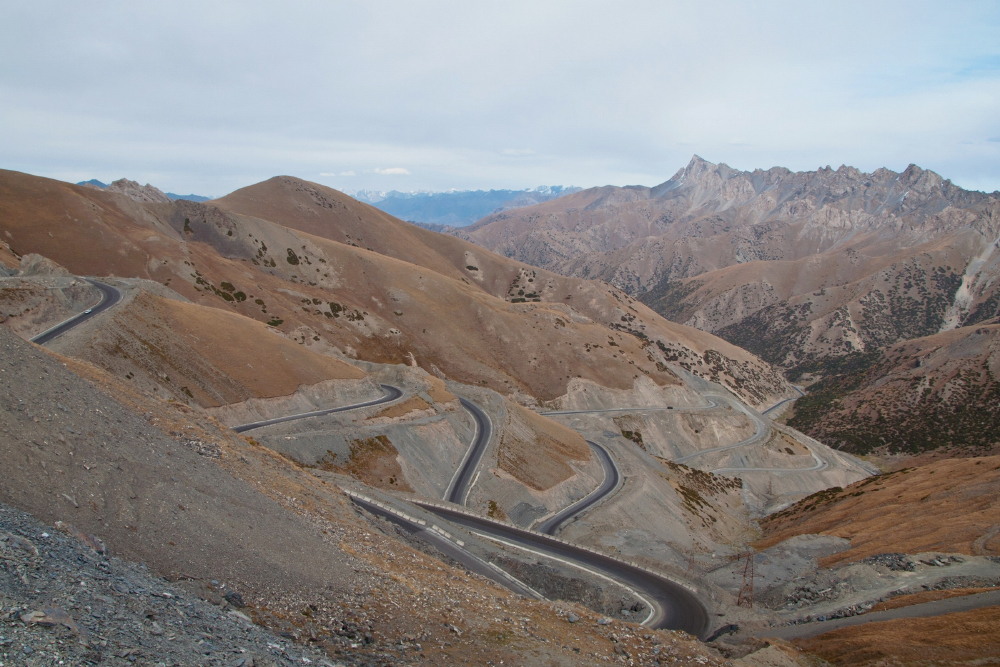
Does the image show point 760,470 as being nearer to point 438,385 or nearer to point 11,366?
point 438,385

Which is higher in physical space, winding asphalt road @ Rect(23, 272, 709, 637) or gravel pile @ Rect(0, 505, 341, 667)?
gravel pile @ Rect(0, 505, 341, 667)

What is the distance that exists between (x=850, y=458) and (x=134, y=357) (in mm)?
133441

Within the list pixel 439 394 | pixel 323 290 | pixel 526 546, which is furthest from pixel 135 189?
pixel 526 546

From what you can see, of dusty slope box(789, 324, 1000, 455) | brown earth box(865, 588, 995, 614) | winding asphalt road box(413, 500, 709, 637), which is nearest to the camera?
brown earth box(865, 588, 995, 614)

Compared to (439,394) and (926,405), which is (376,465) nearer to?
(439,394)

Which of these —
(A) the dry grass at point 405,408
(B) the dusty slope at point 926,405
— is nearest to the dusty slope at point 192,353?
(A) the dry grass at point 405,408

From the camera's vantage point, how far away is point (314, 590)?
19438mm

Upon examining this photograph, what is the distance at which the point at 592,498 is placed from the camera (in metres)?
65.3

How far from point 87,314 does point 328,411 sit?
883 inches

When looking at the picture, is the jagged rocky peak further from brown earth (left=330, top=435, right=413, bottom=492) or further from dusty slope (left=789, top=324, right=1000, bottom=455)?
dusty slope (left=789, top=324, right=1000, bottom=455)

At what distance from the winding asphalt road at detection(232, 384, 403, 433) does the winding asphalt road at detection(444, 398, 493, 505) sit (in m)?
9.87

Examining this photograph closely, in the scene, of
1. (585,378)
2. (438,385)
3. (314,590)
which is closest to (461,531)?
(314,590)

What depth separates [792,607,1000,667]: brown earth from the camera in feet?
85.9

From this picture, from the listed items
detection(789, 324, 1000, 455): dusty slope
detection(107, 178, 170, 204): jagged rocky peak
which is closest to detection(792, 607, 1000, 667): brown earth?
detection(789, 324, 1000, 455): dusty slope
